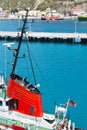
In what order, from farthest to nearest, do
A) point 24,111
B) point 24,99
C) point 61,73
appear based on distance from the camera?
point 61,73 < point 24,111 < point 24,99

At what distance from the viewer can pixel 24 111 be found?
19.0 metres

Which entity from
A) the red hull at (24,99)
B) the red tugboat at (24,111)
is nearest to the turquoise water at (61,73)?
the red tugboat at (24,111)

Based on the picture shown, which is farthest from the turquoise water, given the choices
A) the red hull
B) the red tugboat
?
the red hull

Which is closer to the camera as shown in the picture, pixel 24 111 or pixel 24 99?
pixel 24 99

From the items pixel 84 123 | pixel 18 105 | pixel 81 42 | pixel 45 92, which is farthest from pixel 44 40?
pixel 18 105

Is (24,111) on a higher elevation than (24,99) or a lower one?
lower

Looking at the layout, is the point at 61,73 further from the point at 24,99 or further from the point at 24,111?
the point at 24,99

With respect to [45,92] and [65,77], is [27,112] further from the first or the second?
[65,77]

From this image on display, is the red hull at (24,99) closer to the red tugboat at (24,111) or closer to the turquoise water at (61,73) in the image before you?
the red tugboat at (24,111)

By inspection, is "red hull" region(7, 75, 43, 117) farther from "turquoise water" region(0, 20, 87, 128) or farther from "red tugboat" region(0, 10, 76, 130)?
"turquoise water" region(0, 20, 87, 128)

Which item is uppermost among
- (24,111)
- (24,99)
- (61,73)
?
(24,99)

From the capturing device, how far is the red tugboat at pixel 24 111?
1848cm

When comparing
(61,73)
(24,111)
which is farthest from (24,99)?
(61,73)

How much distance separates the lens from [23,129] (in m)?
18.8
